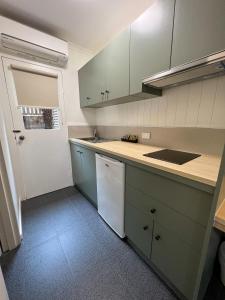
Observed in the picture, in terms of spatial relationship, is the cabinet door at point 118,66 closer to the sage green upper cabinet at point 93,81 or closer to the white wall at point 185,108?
the sage green upper cabinet at point 93,81

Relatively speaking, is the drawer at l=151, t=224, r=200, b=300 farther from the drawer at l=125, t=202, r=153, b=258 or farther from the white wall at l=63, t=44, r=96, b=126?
the white wall at l=63, t=44, r=96, b=126

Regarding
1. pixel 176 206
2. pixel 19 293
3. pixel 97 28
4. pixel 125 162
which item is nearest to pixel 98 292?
pixel 19 293

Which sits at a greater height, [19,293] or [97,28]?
[97,28]

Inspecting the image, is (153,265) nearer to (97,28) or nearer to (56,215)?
(56,215)

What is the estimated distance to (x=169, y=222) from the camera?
0.91 metres

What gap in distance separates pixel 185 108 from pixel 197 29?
61 centimetres

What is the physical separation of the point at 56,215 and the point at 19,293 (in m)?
0.88

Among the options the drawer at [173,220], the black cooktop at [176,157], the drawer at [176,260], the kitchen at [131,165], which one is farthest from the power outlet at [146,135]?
the drawer at [176,260]

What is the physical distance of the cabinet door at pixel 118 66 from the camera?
141 centimetres

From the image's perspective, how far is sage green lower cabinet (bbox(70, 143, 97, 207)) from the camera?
1.81 m

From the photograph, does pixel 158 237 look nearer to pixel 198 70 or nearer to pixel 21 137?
pixel 198 70

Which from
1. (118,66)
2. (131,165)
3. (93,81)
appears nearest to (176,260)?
(131,165)

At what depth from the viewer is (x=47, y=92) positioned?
215 centimetres

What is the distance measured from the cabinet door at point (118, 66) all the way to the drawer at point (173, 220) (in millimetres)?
1096
